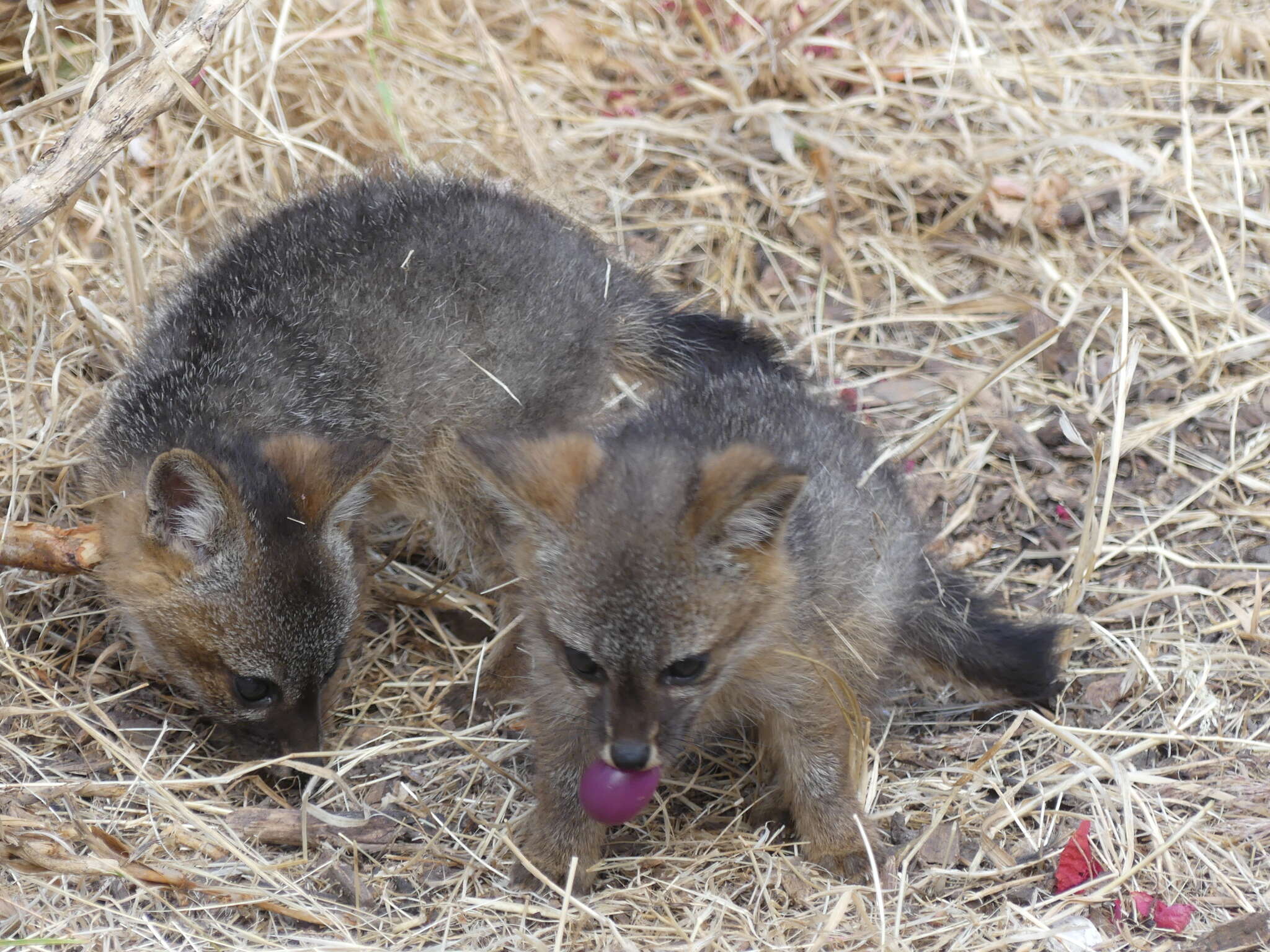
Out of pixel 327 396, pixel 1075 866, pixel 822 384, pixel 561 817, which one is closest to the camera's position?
pixel 1075 866

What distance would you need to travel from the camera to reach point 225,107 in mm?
6836

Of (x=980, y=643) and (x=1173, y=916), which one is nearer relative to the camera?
(x=1173, y=916)

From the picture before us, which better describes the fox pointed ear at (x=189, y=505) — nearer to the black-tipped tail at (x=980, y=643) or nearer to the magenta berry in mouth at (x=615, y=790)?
the magenta berry in mouth at (x=615, y=790)

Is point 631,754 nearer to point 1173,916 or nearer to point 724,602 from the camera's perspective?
point 724,602

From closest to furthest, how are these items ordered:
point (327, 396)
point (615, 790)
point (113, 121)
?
point (615, 790), point (113, 121), point (327, 396)

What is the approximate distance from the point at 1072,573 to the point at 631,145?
11.5ft

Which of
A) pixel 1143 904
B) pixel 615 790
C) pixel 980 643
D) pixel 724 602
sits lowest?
pixel 1143 904

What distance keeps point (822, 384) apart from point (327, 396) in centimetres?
211

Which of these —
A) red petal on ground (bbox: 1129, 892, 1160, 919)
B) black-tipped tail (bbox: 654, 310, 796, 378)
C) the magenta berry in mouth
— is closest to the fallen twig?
the magenta berry in mouth

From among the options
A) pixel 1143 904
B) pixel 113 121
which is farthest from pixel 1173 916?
pixel 113 121

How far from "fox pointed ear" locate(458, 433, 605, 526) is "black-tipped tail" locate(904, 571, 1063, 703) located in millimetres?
1564

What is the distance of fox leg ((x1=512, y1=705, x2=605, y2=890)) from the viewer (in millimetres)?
4582

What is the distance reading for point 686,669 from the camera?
423 centimetres

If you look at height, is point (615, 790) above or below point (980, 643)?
above
